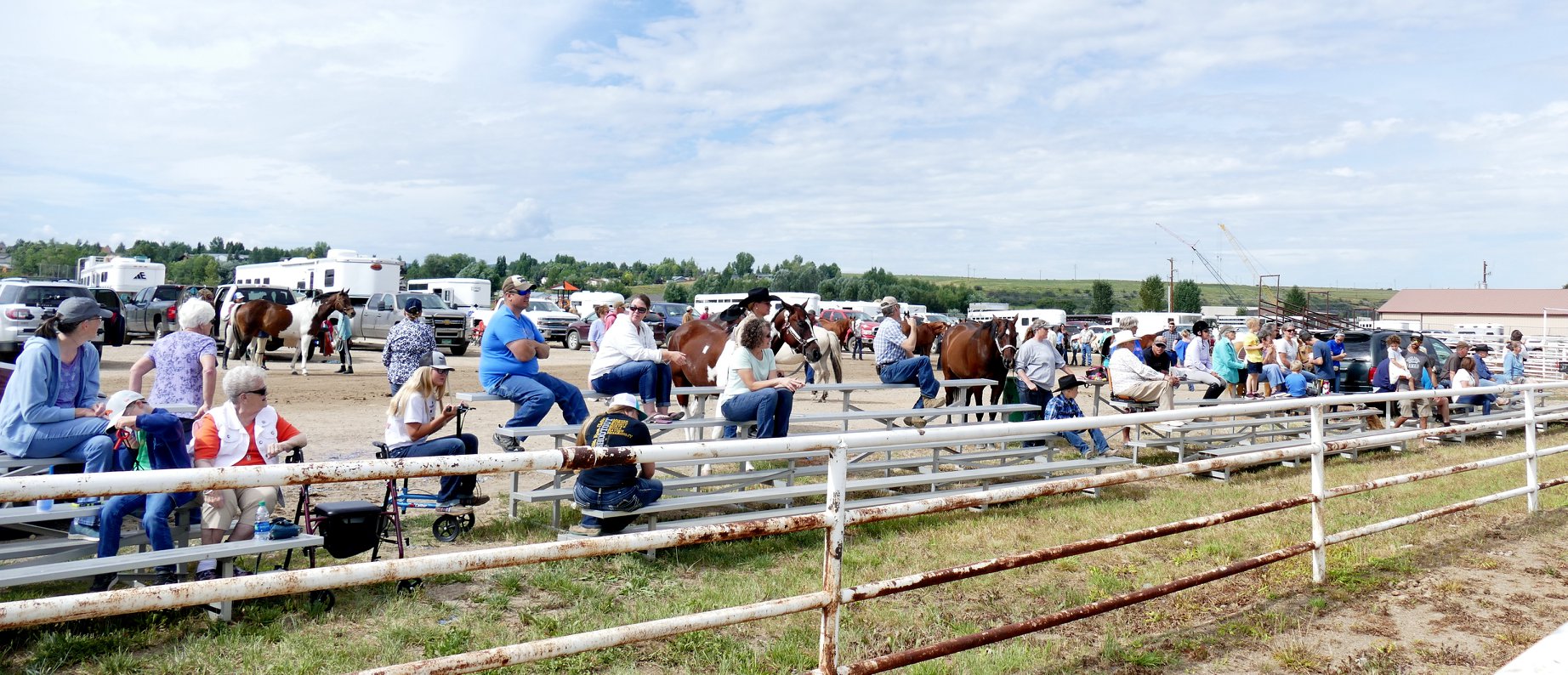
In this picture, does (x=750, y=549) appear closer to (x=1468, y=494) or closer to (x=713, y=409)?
(x=1468, y=494)

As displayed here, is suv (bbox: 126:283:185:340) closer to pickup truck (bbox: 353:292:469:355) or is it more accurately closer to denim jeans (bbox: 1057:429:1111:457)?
pickup truck (bbox: 353:292:469:355)

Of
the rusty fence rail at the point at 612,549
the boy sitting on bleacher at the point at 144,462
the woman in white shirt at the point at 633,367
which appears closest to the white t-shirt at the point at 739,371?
the woman in white shirt at the point at 633,367

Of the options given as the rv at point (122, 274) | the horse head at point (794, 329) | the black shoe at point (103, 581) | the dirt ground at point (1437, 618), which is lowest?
the dirt ground at point (1437, 618)

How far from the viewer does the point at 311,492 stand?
7984 mm

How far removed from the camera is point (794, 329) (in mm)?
13875

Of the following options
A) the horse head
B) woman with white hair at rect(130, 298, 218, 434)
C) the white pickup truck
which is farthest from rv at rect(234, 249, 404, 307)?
woman with white hair at rect(130, 298, 218, 434)

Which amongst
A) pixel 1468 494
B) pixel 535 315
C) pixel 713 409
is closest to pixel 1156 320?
pixel 535 315

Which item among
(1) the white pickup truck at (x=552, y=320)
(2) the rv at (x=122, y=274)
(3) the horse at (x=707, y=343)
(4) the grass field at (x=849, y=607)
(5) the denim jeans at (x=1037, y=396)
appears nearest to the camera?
(4) the grass field at (x=849, y=607)

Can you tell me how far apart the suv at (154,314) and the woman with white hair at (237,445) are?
23406 millimetres

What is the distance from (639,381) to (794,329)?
184 inches

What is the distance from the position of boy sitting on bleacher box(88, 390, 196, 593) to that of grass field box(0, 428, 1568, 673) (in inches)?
15.9

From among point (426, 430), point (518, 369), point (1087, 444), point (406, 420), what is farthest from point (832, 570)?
point (1087, 444)

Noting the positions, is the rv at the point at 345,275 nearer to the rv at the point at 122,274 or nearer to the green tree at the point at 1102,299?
the rv at the point at 122,274

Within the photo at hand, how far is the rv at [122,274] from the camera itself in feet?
125
